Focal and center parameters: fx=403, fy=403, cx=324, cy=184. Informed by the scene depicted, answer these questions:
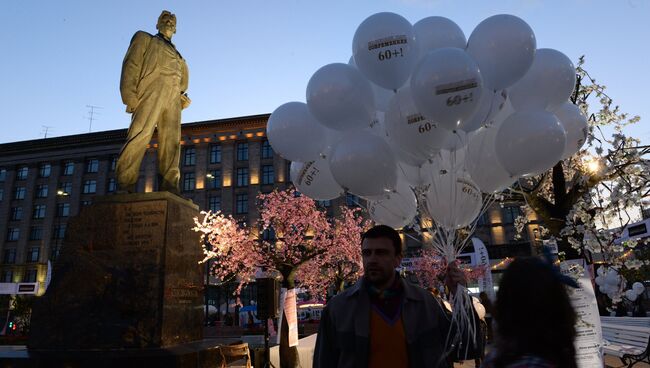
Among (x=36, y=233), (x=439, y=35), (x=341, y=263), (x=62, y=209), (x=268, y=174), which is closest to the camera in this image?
(x=439, y=35)

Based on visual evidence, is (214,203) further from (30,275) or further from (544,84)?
(544,84)

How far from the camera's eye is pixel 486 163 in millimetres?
4668

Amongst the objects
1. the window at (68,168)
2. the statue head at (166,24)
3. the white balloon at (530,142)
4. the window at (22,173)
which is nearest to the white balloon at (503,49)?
the white balloon at (530,142)

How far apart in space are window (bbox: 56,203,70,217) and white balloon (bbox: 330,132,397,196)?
62951 mm

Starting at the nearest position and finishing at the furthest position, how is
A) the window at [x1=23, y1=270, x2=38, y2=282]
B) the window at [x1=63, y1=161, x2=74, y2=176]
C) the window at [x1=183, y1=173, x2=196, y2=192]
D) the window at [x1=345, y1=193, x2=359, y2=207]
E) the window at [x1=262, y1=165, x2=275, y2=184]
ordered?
the window at [x1=345, y1=193, x2=359, y2=207]
the window at [x1=262, y1=165, x2=275, y2=184]
the window at [x1=23, y1=270, x2=38, y2=282]
the window at [x1=183, y1=173, x2=196, y2=192]
the window at [x1=63, y1=161, x2=74, y2=176]

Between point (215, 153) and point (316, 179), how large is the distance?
5065 centimetres

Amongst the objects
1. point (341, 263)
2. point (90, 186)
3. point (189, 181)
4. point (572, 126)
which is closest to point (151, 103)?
point (572, 126)

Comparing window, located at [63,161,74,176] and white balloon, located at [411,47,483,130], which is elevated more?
window, located at [63,161,74,176]

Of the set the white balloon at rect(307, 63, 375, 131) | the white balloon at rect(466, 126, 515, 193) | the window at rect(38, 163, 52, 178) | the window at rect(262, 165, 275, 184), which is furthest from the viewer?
the window at rect(38, 163, 52, 178)

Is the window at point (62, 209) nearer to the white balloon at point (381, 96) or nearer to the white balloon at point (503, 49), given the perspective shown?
the white balloon at point (381, 96)

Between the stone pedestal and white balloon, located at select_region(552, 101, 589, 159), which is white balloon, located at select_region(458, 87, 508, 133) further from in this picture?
the stone pedestal

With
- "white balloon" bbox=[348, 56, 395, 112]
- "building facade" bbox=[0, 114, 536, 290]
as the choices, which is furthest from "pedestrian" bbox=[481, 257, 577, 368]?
"building facade" bbox=[0, 114, 536, 290]

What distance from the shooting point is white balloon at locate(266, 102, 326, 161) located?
17.1 feet

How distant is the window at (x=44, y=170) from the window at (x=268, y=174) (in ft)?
106
